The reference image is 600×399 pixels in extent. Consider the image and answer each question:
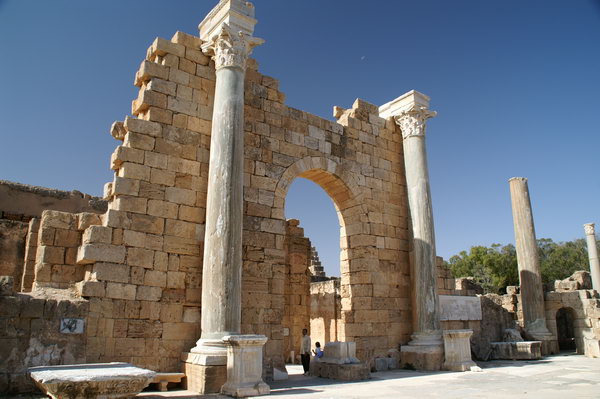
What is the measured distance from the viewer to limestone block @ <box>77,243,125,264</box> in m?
7.48

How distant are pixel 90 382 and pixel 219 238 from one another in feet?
11.2

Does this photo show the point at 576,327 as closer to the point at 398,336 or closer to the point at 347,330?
the point at 398,336

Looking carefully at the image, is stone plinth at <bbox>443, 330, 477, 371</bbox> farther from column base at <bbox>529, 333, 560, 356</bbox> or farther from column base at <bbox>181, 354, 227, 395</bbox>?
column base at <bbox>529, 333, 560, 356</bbox>

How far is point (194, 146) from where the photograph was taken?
9.07 m

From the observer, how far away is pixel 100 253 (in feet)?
24.9

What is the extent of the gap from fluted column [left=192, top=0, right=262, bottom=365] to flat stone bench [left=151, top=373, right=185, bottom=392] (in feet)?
1.61

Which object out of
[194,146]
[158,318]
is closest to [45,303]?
[158,318]

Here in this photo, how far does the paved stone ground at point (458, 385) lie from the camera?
686cm

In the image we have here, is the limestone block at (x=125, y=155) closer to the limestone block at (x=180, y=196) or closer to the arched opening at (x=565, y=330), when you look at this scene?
the limestone block at (x=180, y=196)

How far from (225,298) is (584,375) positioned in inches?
276

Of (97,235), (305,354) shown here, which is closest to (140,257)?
(97,235)

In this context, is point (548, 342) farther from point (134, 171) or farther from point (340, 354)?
point (134, 171)

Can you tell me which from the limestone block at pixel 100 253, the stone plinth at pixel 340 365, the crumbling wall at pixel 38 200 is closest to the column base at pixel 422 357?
the stone plinth at pixel 340 365

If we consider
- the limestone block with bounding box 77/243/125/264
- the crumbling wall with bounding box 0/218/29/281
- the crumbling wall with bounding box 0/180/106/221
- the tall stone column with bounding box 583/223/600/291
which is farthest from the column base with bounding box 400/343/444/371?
the tall stone column with bounding box 583/223/600/291
